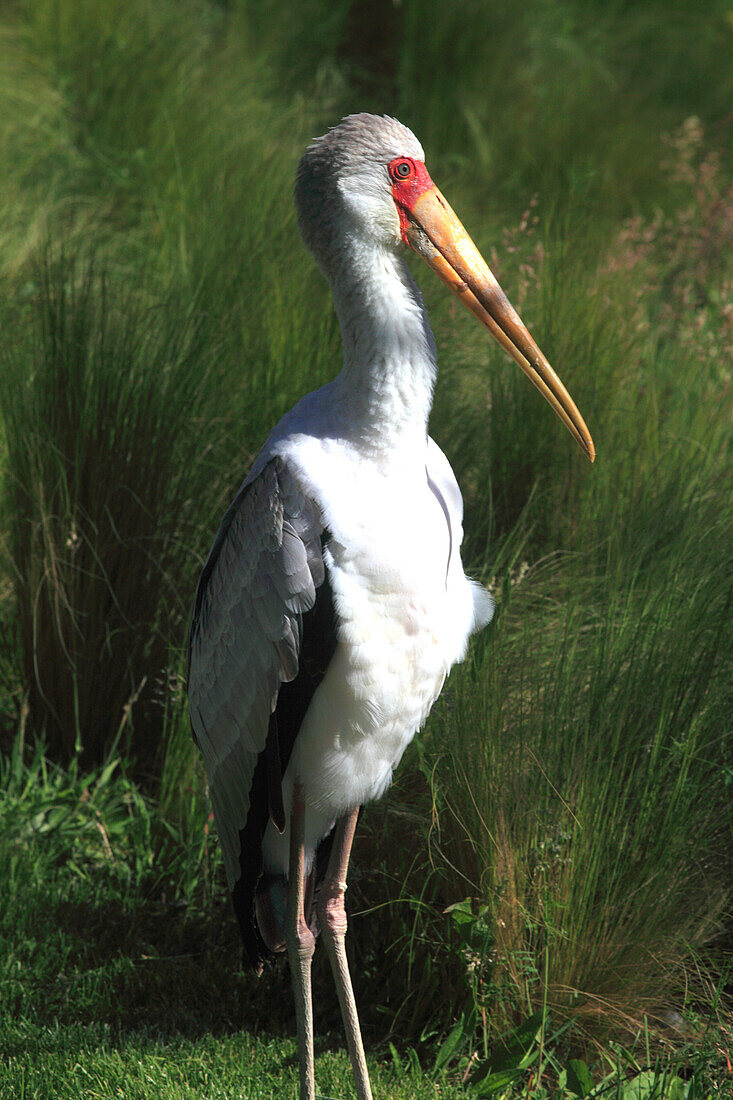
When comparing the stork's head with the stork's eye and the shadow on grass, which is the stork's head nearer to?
the stork's eye

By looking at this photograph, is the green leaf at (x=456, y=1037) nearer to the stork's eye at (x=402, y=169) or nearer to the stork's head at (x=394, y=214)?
the stork's head at (x=394, y=214)

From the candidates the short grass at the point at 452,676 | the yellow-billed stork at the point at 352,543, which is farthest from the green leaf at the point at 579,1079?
the yellow-billed stork at the point at 352,543

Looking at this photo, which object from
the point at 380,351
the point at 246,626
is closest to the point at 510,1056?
the point at 246,626

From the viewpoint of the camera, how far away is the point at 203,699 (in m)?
2.62

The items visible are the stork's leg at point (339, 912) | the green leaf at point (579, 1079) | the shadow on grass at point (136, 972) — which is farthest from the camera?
the shadow on grass at point (136, 972)

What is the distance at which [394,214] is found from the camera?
235 centimetres

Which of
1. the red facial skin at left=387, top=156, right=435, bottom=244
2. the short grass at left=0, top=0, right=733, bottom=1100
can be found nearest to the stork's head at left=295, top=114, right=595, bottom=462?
the red facial skin at left=387, top=156, right=435, bottom=244

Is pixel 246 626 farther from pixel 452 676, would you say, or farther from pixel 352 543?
pixel 452 676

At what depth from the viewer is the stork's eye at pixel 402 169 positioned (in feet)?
7.62

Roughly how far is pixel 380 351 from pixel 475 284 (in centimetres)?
32

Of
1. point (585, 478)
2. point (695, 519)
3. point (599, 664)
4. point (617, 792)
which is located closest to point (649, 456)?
point (585, 478)

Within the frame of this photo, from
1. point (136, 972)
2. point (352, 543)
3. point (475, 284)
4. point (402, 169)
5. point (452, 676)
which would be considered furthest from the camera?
point (136, 972)

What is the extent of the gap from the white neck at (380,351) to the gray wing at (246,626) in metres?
0.20

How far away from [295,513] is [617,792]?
105 cm
